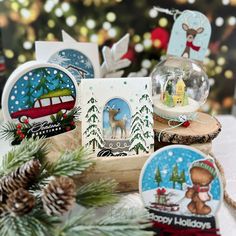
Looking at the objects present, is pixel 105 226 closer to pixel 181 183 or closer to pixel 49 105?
pixel 181 183

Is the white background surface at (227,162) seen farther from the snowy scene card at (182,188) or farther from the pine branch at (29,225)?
the pine branch at (29,225)

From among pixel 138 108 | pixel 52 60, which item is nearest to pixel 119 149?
pixel 138 108

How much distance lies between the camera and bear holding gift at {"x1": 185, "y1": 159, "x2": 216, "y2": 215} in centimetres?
69

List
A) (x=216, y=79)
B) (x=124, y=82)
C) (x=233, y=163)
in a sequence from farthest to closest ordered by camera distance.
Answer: (x=216, y=79) < (x=233, y=163) < (x=124, y=82)

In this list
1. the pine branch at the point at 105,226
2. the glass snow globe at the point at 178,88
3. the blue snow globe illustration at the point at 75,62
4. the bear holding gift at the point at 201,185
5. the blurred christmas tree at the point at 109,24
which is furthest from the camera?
the blurred christmas tree at the point at 109,24

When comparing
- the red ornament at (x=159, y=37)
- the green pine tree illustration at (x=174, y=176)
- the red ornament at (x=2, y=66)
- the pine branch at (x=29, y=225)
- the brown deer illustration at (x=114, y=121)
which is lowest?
the pine branch at (x=29, y=225)

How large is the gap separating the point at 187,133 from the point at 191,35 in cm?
32

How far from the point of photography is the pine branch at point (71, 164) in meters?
0.70

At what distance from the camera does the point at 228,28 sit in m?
1.30

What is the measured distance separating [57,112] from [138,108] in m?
0.22

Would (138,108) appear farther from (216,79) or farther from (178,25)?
(216,79)

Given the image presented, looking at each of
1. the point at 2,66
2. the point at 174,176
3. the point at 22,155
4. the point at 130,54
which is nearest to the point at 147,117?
the point at 174,176

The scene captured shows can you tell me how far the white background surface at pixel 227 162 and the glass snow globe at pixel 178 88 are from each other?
19 cm

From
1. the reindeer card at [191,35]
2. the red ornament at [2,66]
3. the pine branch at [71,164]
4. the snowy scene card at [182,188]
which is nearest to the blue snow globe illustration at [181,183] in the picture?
the snowy scene card at [182,188]
